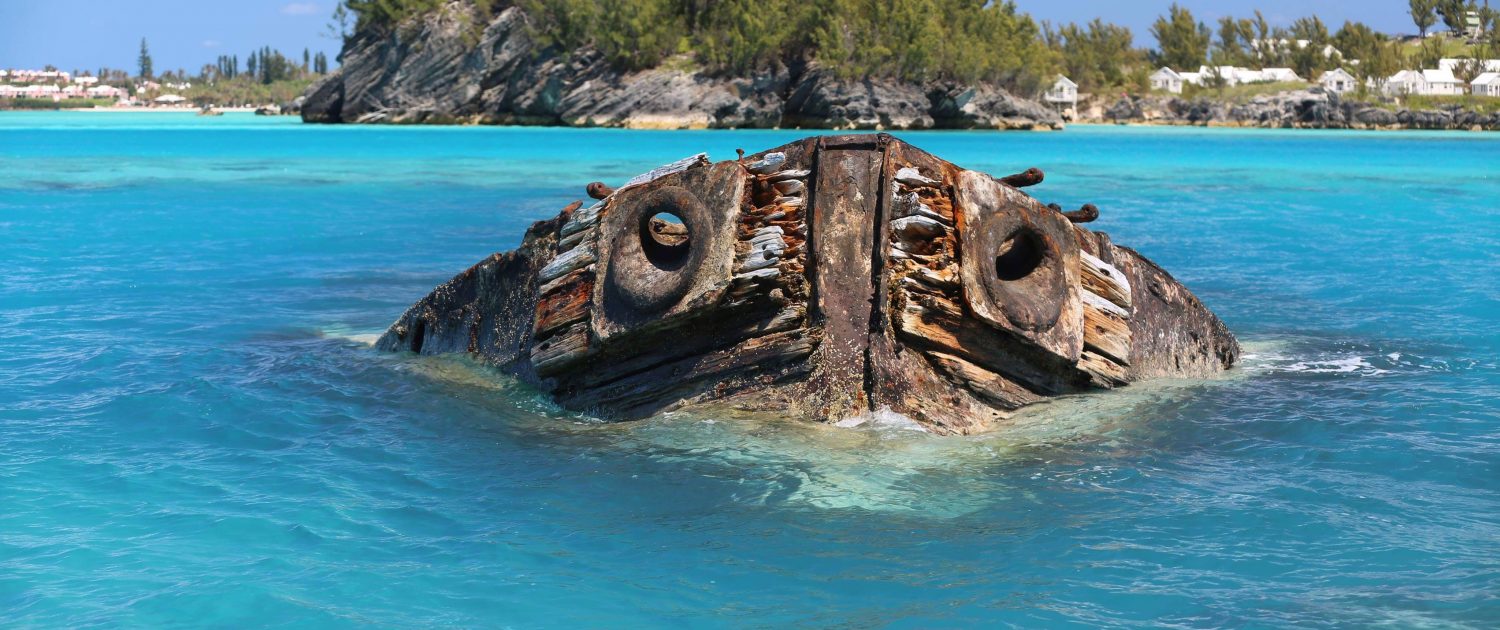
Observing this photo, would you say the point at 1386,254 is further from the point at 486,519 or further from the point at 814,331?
the point at 486,519

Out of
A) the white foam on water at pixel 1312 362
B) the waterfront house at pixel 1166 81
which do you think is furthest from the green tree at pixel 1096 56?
the white foam on water at pixel 1312 362

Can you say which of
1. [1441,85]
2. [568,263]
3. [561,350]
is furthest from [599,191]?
[1441,85]

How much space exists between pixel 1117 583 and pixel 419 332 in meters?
5.34

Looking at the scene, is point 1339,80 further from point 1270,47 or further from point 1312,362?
point 1312,362

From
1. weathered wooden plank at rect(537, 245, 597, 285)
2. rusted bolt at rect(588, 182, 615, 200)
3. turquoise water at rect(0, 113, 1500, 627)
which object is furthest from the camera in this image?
rusted bolt at rect(588, 182, 615, 200)

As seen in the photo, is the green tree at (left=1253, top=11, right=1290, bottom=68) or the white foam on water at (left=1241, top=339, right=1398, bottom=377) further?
the green tree at (left=1253, top=11, right=1290, bottom=68)

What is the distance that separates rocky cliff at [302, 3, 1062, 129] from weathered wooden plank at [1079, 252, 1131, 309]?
67019mm

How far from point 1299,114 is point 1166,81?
23.4 m

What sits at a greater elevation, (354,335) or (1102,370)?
(1102,370)

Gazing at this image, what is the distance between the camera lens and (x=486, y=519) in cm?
529

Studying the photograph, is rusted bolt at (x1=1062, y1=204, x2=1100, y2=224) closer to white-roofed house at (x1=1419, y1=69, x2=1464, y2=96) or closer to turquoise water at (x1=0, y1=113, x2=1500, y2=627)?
turquoise water at (x1=0, y1=113, x2=1500, y2=627)

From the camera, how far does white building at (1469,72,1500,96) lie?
102 m

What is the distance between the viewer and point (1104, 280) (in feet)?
22.1

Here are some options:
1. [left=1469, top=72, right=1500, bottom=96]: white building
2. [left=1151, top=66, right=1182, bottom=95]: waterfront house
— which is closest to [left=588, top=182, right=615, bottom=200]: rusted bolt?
[left=1469, top=72, right=1500, bottom=96]: white building
